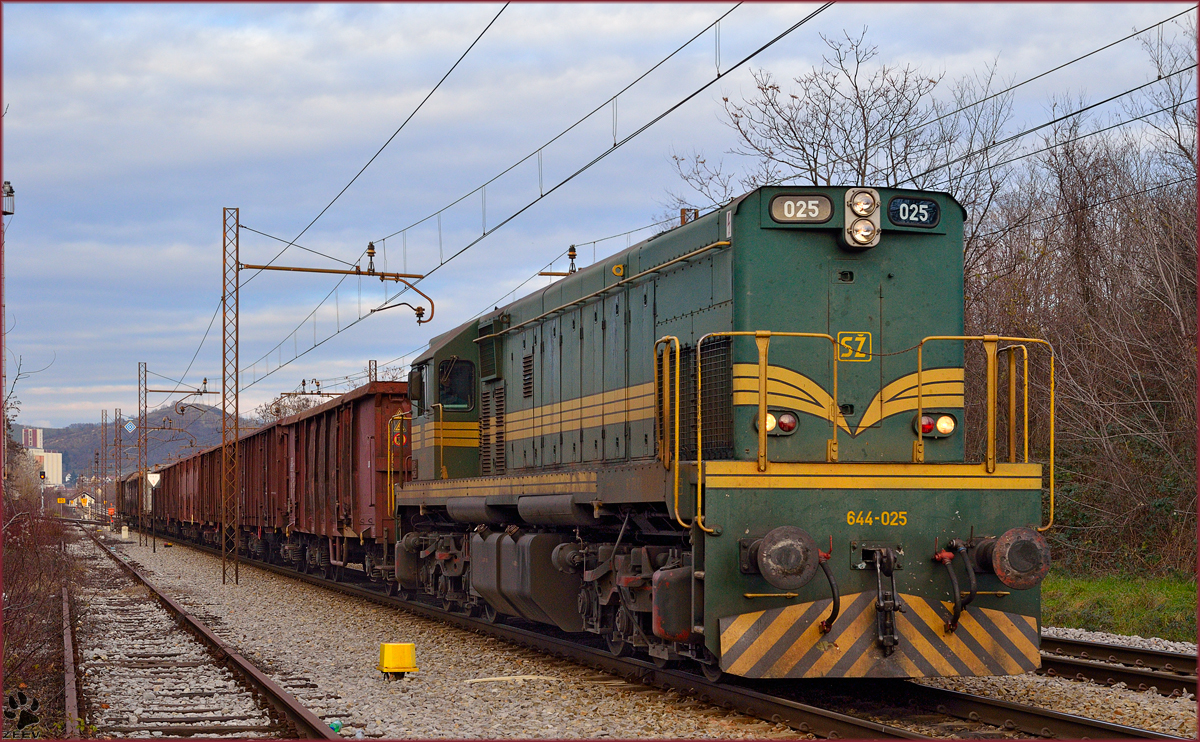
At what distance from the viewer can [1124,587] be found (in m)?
14.7

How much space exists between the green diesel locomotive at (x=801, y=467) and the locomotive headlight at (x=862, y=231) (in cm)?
1

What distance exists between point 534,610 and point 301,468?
46.9 feet

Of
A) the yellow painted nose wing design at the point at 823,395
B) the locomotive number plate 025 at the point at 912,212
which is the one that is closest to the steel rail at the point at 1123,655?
the yellow painted nose wing design at the point at 823,395

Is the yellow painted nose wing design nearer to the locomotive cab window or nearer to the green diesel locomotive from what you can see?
the green diesel locomotive

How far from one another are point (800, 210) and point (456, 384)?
22.1 feet

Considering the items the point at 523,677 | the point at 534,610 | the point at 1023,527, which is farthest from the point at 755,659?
the point at 534,610

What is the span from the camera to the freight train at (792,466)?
24.3ft

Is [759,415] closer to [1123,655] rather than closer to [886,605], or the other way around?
[886,605]

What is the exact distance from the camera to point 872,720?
738 centimetres

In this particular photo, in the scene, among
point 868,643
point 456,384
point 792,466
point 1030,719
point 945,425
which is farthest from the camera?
point 456,384

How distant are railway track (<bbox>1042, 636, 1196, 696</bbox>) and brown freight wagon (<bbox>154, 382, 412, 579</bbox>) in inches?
369

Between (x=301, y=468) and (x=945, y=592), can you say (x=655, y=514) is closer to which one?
(x=945, y=592)

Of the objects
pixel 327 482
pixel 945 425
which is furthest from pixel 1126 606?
pixel 327 482

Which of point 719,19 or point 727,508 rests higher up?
point 719,19
